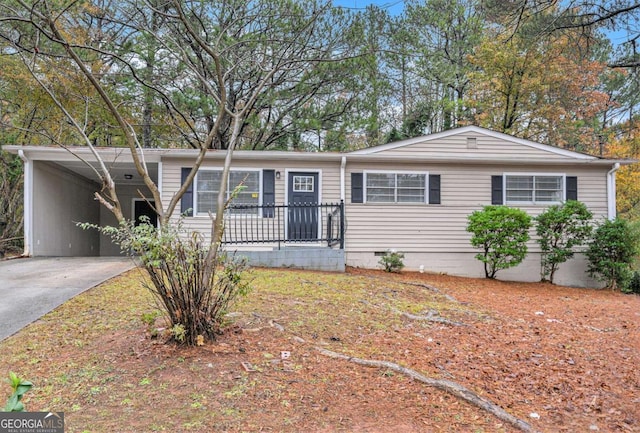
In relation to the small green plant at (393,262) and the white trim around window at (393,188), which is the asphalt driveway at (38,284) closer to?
the small green plant at (393,262)

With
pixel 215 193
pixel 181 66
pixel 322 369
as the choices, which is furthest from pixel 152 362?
pixel 181 66

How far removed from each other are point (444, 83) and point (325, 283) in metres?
12.0

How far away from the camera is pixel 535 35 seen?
5.95 metres

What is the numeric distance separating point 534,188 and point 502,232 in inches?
79.2

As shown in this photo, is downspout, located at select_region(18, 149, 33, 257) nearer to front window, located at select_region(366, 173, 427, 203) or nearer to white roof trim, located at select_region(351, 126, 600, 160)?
white roof trim, located at select_region(351, 126, 600, 160)

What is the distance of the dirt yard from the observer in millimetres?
2416

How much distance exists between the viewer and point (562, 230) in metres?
8.97

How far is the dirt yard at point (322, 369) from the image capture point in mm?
2416

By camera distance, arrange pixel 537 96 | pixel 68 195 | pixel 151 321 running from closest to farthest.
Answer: pixel 151 321, pixel 68 195, pixel 537 96

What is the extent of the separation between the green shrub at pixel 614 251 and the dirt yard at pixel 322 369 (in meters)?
4.37

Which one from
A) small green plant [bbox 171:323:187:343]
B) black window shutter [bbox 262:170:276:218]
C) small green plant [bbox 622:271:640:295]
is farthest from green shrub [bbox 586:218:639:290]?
small green plant [bbox 171:323:187:343]

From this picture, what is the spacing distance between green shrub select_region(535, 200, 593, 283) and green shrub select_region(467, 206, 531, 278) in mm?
632

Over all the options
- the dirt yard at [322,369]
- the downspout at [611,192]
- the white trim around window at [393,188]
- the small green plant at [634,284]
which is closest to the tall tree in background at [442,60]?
the white trim around window at [393,188]

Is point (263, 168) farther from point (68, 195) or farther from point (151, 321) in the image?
point (151, 321)
